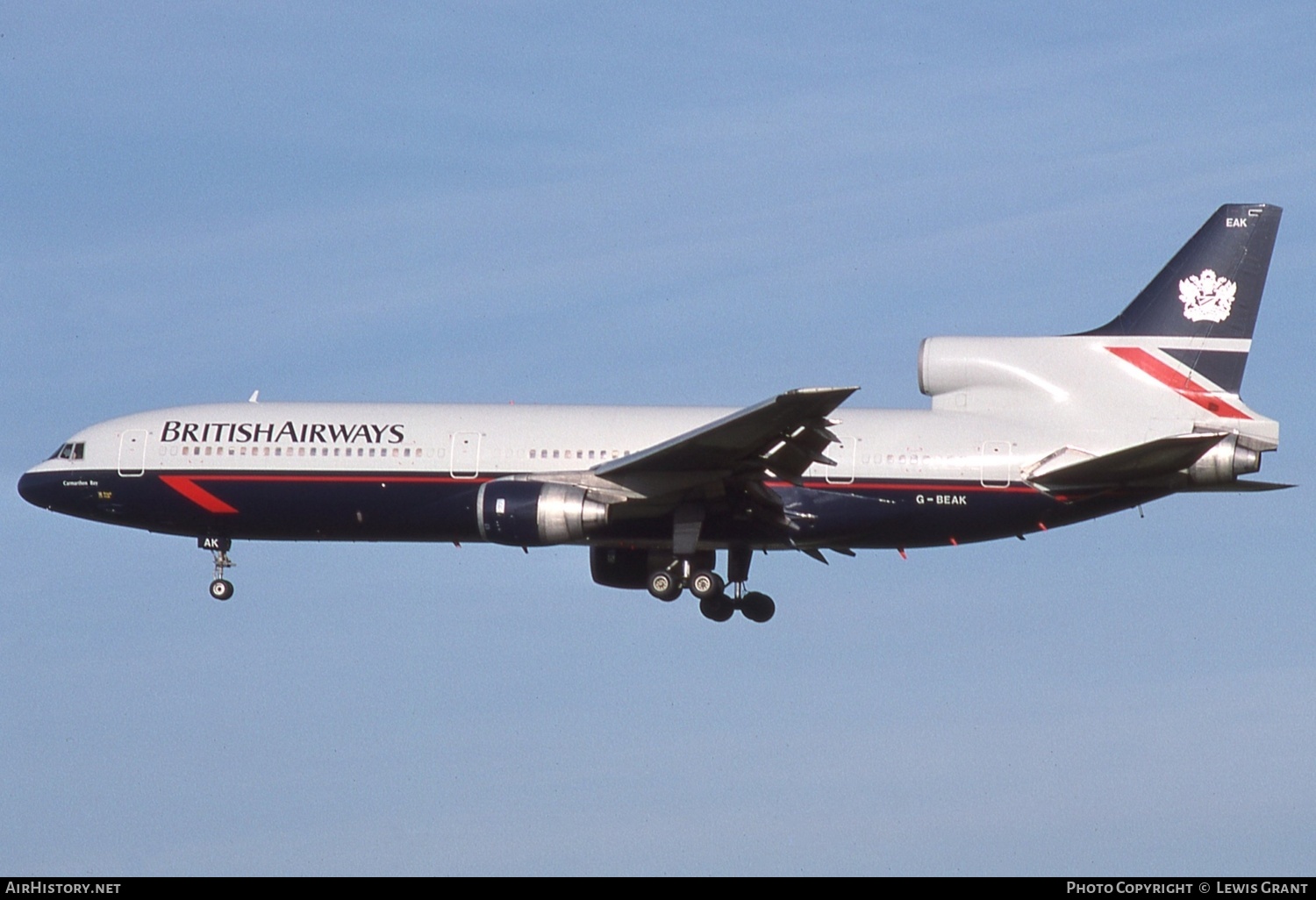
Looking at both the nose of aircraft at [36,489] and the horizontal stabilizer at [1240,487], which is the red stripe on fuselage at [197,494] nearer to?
the nose of aircraft at [36,489]

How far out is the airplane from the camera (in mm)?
40094

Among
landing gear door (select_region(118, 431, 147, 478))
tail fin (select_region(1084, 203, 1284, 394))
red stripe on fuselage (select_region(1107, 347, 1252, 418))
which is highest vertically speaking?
tail fin (select_region(1084, 203, 1284, 394))

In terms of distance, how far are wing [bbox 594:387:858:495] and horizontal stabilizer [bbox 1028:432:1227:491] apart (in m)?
4.91

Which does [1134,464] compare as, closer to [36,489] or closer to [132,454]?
[132,454]

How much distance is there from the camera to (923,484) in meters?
40.7

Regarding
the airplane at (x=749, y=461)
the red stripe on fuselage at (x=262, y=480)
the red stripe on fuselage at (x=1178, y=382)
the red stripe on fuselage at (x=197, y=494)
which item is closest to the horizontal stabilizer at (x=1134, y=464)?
the airplane at (x=749, y=461)

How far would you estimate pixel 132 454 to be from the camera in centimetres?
4353

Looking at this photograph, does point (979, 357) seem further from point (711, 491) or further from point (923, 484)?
point (711, 491)

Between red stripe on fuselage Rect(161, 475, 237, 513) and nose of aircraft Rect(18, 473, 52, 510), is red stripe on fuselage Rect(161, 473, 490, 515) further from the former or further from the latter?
nose of aircraft Rect(18, 473, 52, 510)

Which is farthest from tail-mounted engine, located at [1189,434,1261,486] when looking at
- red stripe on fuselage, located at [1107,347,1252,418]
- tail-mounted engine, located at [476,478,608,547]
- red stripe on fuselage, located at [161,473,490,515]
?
red stripe on fuselage, located at [161,473,490,515]

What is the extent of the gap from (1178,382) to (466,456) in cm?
1558

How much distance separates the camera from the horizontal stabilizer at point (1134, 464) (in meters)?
38.3
